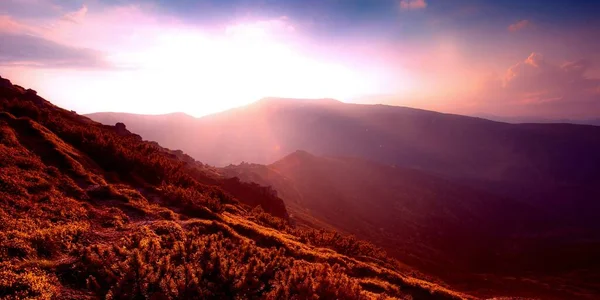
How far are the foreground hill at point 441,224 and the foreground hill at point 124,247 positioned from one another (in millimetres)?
64958

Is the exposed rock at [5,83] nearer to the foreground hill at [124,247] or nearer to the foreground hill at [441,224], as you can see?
the foreground hill at [124,247]

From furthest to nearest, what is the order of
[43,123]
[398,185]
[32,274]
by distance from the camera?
1. [398,185]
2. [43,123]
3. [32,274]

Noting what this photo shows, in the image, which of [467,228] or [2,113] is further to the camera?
[467,228]

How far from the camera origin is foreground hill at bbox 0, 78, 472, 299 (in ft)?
33.2

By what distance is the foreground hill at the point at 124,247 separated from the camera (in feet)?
33.2

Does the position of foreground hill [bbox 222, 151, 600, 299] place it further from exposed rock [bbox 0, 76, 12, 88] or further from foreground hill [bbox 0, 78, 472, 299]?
foreground hill [bbox 0, 78, 472, 299]

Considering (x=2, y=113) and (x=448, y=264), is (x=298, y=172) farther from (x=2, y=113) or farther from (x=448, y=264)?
(x=2, y=113)

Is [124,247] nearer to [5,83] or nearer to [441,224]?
[5,83]

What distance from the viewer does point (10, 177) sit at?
55.3ft

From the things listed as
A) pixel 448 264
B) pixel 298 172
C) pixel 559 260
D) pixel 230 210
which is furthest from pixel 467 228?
pixel 230 210

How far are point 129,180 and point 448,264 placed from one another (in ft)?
329

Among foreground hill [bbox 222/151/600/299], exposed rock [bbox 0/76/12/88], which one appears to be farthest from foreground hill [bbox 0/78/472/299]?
foreground hill [bbox 222/151/600/299]

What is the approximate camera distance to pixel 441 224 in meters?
138

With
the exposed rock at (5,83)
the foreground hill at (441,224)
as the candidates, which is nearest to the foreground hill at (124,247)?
the exposed rock at (5,83)
